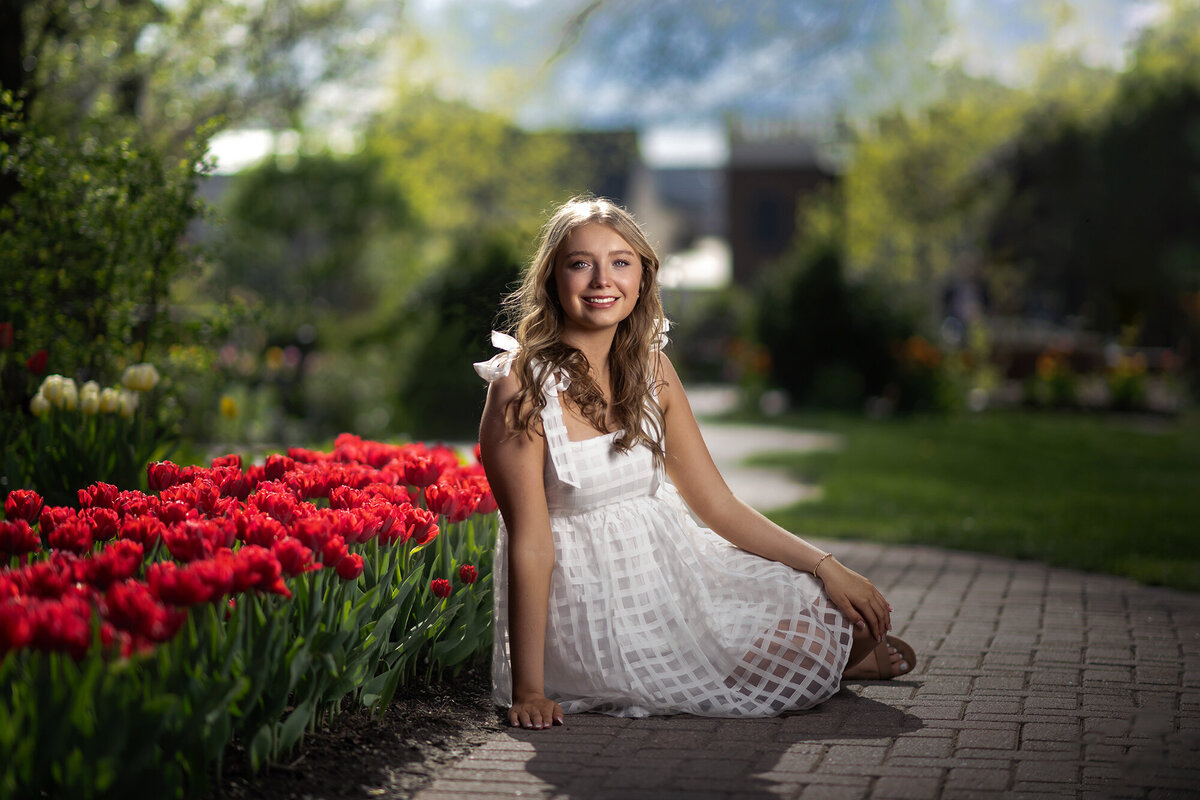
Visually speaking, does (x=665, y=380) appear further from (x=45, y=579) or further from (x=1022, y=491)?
(x=1022, y=491)

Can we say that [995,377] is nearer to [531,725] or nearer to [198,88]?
[198,88]

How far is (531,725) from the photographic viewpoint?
12.3ft

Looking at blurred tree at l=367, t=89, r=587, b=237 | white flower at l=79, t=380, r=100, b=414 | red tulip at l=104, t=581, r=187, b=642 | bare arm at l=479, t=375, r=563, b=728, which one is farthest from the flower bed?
blurred tree at l=367, t=89, r=587, b=237

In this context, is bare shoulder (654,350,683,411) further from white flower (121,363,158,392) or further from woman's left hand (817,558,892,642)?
white flower (121,363,158,392)

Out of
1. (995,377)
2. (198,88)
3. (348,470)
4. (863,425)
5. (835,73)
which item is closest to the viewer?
(348,470)

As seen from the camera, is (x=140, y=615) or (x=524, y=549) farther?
(x=524, y=549)

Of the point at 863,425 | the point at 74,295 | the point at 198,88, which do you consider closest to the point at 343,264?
the point at 863,425

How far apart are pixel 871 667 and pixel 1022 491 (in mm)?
6629

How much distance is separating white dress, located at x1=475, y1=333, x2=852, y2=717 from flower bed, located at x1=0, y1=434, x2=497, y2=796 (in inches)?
13.4

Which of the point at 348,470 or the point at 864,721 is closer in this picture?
the point at 864,721

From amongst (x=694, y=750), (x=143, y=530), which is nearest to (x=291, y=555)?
(x=143, y=530)

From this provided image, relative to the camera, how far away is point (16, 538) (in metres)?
3.26

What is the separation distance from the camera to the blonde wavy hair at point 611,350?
154 inches

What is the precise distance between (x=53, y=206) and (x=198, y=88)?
4.95 m
